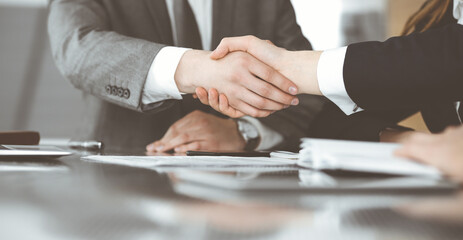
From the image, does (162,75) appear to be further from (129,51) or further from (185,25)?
(185,25)

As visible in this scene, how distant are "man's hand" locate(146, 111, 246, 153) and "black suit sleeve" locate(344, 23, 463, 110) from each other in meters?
0.50

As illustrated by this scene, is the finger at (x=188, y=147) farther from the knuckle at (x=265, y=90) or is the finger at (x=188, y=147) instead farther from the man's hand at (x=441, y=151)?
the man's hand at (x=441, y=151)

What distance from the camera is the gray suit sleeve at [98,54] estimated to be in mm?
1133

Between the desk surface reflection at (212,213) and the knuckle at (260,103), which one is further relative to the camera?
the knuckle at (260,103)

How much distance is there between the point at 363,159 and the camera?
0.43m

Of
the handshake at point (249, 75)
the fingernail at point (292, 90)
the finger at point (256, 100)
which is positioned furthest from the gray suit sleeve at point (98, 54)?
the fingernail at point (292, 90)

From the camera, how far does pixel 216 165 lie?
1.80ft

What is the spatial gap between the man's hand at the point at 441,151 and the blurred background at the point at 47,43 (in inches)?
91.1

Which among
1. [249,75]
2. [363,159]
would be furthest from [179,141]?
[363,159]

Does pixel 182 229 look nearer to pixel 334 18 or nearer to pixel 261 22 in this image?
pixel 261 22

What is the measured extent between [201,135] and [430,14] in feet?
2.45

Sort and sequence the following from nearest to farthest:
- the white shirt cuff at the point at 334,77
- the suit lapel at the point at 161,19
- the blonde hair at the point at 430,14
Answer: the white shirt cuff at the point at 334,77
the blonde hair at the point at 430,14
the suit lapel at the point at 161,19

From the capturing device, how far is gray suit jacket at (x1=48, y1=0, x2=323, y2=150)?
3.82 feet

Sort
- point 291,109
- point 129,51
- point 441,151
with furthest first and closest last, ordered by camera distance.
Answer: point 291,109 → point 129,51 → point 441,151
